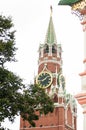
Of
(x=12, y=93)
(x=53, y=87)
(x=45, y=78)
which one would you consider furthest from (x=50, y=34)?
(x=12, y=93)

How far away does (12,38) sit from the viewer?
59.6 feet

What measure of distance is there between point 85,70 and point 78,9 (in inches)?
106

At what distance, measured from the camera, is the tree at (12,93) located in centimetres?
1661

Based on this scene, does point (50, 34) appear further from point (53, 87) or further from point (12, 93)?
point (12, 93)

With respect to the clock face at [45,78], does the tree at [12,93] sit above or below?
below

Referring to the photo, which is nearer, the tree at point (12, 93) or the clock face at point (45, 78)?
the tree at point (12, 93)

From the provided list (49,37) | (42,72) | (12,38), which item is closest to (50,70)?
(42,72)

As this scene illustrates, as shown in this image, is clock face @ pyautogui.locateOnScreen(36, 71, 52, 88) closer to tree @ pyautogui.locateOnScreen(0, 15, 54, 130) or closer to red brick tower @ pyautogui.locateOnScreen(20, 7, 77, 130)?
red brick tower @ pyautogui.locateOnScreen(20, 7, 77, 130)

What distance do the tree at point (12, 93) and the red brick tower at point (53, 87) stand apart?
183ft

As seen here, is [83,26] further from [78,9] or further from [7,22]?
[7,22]

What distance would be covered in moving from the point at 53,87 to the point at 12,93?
6269cm

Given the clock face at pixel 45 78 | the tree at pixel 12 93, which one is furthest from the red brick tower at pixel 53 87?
the tree at pixel 12 93

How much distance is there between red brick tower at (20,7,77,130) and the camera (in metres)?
76.9

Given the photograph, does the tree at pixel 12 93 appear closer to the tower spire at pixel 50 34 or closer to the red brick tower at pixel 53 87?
the red brick tower at pixel 53 87
